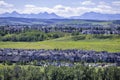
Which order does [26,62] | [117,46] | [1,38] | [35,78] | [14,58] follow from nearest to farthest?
[35,78] → [26,62] → [14,58] → [117,46] → [1,38]

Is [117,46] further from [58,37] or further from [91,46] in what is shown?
[58,37]

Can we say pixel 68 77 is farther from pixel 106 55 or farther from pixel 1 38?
pixel 1 38

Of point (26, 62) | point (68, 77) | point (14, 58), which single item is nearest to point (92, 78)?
point (68, 77)

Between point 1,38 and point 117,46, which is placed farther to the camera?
point 1,38

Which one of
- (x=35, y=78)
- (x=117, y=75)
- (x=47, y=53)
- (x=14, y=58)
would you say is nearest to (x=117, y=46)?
(x=47, y=53)

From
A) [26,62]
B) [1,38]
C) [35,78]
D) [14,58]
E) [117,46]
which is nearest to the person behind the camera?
[35,78]

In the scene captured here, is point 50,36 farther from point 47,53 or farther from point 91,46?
point 47,53

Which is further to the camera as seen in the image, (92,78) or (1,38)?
(1,38)

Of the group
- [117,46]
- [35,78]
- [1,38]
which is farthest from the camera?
[1,38]

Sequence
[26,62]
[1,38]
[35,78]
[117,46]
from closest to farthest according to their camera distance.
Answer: [35,78] < [26,62] < [117,46] < [1,38]
